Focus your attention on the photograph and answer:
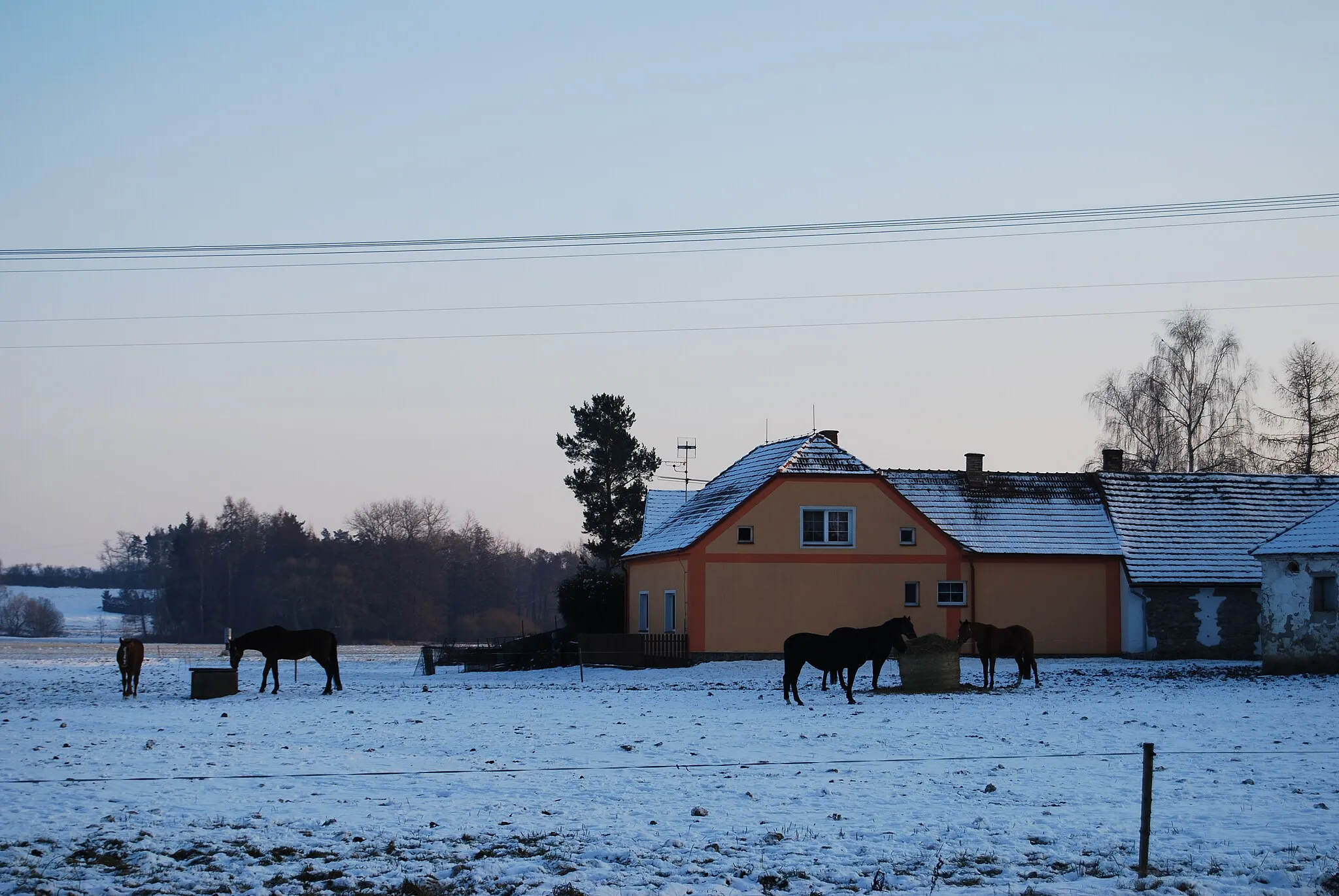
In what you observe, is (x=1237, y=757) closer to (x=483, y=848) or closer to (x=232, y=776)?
(x=483, y=848)

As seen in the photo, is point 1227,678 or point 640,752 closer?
point 640,752

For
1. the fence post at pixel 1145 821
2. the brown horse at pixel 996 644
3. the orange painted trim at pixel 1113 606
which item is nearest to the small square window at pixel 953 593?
the orange painted trim at pixel 1113 606

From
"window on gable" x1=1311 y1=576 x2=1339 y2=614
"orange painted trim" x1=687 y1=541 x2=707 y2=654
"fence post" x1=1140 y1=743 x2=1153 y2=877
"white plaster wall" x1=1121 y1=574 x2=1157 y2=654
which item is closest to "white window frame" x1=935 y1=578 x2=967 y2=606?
"white plaster wall" x1=1121 y1=574 x2=1157 y2=654

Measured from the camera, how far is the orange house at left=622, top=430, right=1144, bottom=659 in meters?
37.8

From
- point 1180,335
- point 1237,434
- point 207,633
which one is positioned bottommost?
point 207,633

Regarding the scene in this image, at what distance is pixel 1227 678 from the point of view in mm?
30625

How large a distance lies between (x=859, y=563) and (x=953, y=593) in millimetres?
3287

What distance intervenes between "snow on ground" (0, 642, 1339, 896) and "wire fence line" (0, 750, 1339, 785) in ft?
0.23

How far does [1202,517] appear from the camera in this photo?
42656mm

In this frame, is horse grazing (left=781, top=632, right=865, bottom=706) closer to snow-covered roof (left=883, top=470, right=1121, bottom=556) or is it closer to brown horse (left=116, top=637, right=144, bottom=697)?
brown horse (left=116, top=637, right=144, bottom=697)

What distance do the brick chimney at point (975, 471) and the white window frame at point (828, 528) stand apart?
20.9 ft

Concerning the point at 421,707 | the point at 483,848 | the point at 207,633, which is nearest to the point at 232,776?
the point at 483,848

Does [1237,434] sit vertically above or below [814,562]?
above

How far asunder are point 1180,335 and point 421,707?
43.5 m
